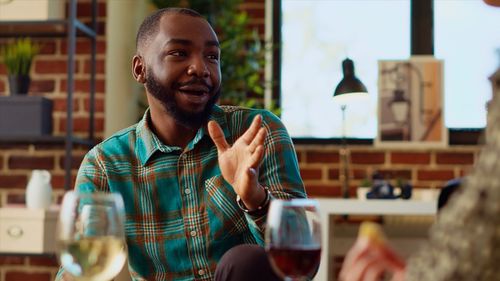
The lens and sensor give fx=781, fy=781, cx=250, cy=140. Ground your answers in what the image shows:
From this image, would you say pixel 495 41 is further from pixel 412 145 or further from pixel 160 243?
pixel 160 243

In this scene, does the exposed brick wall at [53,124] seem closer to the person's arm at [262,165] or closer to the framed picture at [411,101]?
the framed picture at [411,101]

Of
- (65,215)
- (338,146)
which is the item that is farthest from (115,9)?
(65,215)

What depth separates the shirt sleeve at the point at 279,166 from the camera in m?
1.85

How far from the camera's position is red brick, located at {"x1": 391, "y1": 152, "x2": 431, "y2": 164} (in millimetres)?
3766

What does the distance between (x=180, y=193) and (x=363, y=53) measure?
7.06 ft

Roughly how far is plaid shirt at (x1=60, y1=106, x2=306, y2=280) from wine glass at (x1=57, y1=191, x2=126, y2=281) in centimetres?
89

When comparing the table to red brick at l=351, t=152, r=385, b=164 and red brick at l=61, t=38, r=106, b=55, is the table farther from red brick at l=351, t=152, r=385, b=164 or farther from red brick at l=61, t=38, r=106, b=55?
red brick at l=61, t=38, r=106, b=55

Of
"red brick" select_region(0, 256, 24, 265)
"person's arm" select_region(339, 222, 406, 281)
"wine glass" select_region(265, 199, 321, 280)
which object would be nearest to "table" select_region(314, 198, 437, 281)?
"red brick" select_region(0, 256, 24, 265)

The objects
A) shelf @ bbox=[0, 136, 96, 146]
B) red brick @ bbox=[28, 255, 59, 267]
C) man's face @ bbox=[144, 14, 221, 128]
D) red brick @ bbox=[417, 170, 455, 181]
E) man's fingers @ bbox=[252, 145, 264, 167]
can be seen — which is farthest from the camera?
red brick @ bbox=[417, 170, 455, 181]

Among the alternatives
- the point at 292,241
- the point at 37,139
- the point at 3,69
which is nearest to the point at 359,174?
the point at 37,139

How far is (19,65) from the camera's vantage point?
10.9 ft

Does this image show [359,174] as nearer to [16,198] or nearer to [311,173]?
[311,173]

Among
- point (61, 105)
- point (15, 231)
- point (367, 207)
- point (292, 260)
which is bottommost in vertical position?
point (15, 231)

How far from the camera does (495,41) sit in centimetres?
383
